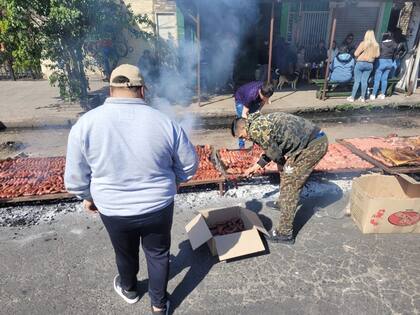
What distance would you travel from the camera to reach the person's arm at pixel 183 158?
255 centimetres

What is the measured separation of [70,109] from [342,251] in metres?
8.92

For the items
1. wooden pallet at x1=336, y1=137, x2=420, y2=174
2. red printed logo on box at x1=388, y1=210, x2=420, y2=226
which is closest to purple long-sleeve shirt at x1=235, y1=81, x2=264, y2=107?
wooden pallet at x1=336, y1=137, x2=420, y2=174

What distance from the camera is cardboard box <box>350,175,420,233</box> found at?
4000mm

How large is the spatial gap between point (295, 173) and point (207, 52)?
9.09 meters

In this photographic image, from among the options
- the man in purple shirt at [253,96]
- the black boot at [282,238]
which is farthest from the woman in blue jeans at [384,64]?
the black boot at [282,238]

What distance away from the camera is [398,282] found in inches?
140

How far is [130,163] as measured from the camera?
2391 mm

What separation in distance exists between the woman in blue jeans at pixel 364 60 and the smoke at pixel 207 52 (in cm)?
432

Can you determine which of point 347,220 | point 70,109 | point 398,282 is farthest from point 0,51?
point 398,282

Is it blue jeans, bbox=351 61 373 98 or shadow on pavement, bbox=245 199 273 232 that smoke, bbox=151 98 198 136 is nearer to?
shadow on pavement, bbox=245 199 273 232

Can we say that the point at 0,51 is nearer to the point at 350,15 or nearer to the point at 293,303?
the point at 293,303

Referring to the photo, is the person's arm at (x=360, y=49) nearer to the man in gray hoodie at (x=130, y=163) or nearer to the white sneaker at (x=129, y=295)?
the man in gray hoodie at (x=130, y=163)

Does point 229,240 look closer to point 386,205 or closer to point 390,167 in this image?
point 386,205

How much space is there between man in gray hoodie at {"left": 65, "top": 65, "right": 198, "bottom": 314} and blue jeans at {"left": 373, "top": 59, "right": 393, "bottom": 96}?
9.91 meters
